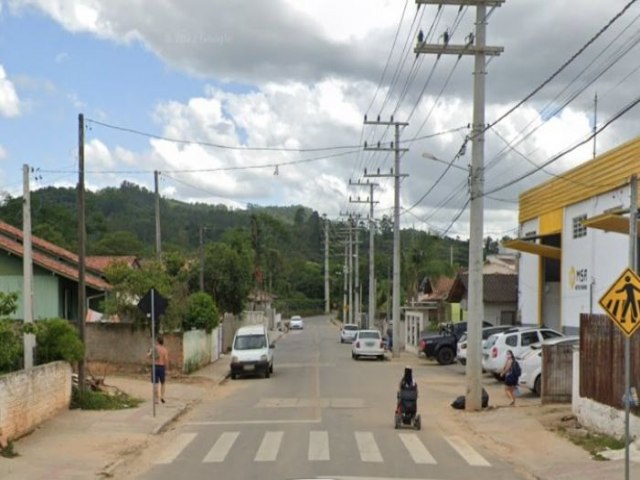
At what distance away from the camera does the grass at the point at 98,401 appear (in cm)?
2050

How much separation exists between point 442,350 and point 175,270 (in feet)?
46.2

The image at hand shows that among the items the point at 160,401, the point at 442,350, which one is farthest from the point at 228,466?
the point at 442,350

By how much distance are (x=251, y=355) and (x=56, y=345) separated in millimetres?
13853

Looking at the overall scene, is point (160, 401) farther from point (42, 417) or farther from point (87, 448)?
point (87, 448)

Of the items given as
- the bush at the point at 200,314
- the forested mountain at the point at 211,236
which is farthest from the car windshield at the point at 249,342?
the forested mountain at the point at 211,236

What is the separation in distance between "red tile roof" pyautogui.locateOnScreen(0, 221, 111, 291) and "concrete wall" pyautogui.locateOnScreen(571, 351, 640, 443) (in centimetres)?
1895

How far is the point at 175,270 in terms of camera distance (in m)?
43.6

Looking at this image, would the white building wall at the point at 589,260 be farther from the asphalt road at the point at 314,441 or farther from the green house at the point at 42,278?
the green house at the point at 42,278

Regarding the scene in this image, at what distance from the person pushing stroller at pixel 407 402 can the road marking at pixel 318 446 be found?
5.87ft

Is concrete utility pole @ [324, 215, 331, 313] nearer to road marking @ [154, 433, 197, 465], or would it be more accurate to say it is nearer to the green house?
the green house

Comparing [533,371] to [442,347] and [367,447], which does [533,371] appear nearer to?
[367,447]

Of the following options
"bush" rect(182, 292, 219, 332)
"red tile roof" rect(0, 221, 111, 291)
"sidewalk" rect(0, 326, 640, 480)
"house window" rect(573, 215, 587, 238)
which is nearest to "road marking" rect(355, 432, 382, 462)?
"sidewalk" rect(0, 326, 640, 480)

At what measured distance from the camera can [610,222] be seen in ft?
76.5

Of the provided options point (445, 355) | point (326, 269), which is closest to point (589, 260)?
point (445, 355)
